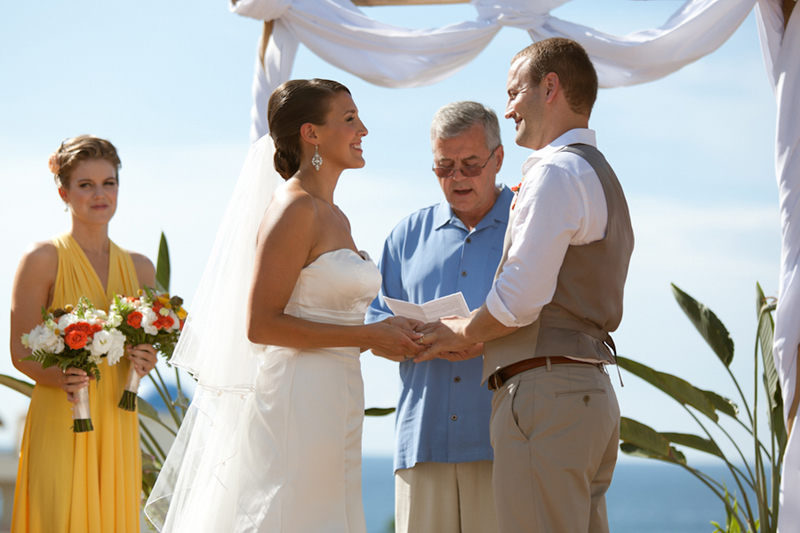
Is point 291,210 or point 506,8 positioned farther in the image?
point 506,8

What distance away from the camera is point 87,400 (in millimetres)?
3111

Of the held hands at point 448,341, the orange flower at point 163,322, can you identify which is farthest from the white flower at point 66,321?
the held hands at point 448,341

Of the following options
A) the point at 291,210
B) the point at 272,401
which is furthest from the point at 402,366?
the point at 291,210

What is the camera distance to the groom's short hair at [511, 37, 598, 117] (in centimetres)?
235

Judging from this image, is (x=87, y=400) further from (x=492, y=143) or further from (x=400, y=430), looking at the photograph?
(x=492, y=143)

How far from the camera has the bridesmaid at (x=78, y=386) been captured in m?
3.05

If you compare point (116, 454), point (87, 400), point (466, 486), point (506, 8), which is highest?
point (506, 8)

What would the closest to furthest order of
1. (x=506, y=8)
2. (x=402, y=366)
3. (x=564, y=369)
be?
(x=564, y=369)
(x=402, y=366)
(x=506, y=8)

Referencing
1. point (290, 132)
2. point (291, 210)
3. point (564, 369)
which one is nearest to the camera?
point (564, 369)

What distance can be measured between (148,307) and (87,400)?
1.52 feet

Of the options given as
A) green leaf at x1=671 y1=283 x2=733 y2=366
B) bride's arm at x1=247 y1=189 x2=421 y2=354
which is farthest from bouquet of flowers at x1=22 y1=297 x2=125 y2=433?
green leaf at x1=671 y1=283 x2=733 y2=366

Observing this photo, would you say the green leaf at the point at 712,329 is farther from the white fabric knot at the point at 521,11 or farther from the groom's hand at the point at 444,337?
the groom's hand at the point at 444,337

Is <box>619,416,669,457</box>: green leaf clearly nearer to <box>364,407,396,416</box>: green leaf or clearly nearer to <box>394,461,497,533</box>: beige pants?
<box>364,407,396,416</box>: green leaf

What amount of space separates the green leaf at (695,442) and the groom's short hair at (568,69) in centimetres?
259
